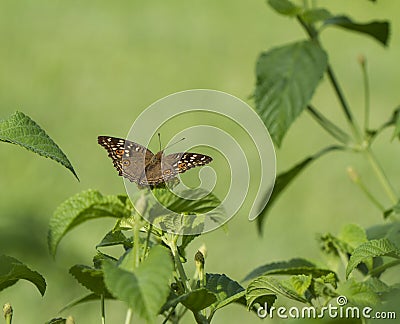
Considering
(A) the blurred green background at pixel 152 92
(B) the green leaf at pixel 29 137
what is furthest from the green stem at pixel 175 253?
(A) the blurred green background at pixel 152 92

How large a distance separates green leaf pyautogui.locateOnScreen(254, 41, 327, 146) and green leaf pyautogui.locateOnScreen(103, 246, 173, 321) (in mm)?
705

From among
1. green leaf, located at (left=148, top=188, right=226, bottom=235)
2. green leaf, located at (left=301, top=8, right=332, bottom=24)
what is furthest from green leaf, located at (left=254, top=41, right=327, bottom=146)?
green leaf, located at (left=148, top=188, right=226, bottom=235)

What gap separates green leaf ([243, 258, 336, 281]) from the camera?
996 millimetres

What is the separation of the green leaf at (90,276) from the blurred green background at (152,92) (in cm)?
184

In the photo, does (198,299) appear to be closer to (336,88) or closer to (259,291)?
(259,291)

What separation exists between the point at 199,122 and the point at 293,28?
1.24 m

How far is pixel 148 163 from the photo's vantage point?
0.85 metres

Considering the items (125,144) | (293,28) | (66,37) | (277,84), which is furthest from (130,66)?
(125,144)

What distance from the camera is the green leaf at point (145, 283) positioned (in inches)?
25.4

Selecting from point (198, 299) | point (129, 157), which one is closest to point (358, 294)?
point (198, 299)

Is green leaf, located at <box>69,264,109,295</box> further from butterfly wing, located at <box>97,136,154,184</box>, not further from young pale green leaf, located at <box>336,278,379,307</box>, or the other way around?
young pale green leaf, located at <box>336,278,379,307</box>

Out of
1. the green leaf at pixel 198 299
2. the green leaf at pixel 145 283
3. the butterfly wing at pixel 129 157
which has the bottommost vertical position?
the green leaf at pixel 198 299

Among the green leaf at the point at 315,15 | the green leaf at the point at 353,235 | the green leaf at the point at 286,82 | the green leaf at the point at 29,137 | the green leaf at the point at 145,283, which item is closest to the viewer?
the green leaf at the point at 145,283

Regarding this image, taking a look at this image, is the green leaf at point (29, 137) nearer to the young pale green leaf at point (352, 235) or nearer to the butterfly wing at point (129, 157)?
the butterfly wing at point (129, 157)
